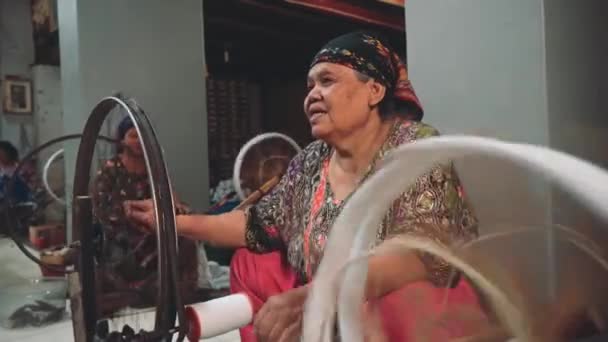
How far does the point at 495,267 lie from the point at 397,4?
3435 mm

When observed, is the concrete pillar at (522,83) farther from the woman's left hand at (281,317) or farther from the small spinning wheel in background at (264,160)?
the small spinning wheel in background at (264,160)

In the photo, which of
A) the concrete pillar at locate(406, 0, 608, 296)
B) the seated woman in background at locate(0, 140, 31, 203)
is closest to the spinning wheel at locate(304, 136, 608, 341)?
the concrete pillar at locate(406, 0, 608, 296)

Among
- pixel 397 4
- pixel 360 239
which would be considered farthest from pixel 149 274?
pixel 397 4

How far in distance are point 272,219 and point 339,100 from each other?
41 cm

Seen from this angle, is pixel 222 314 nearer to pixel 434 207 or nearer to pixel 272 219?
pixel 434 207

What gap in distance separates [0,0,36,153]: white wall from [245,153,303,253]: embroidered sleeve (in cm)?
538

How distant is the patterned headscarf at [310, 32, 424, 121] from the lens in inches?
44.9

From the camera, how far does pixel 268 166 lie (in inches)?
107

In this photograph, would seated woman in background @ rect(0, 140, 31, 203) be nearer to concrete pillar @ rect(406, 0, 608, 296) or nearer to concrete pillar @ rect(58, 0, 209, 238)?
concrete pillar @ rect(58, 0, 209, 238)

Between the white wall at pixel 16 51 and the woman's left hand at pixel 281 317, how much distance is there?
5972 millimetres

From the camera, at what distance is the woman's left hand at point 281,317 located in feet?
2.19

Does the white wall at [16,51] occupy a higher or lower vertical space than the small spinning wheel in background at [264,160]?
higher

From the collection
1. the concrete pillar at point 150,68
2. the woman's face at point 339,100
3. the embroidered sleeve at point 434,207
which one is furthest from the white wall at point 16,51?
the embroidered sleeve at point 434,207

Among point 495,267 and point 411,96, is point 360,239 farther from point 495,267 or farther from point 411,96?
point 411,96
